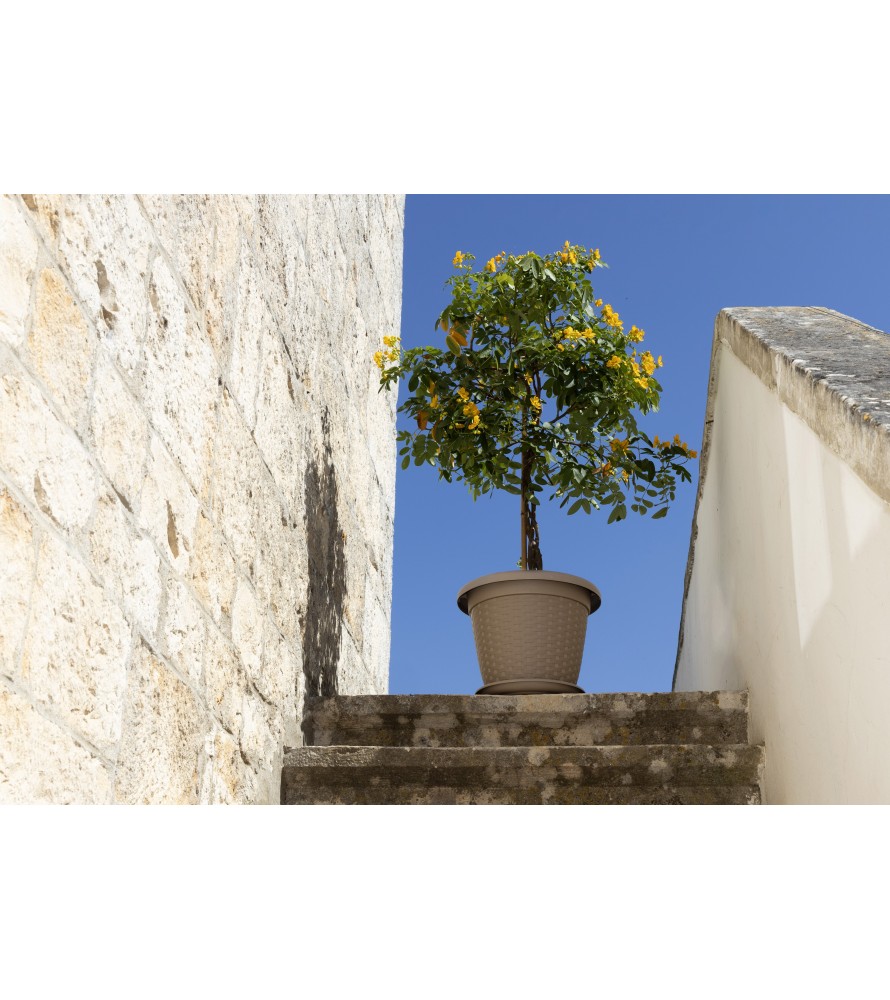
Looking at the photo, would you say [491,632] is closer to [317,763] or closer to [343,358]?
[317,763]

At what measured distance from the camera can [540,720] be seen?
299 centimetres

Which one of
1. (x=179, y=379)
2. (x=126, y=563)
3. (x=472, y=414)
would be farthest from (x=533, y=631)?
(x=126, y=563)

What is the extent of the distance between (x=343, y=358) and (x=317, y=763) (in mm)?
1722

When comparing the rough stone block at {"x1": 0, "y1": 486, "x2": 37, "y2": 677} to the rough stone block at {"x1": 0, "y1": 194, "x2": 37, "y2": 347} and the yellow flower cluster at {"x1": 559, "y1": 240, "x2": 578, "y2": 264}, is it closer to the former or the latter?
the rough stone block at {"x1": 0, "y1": 194, "x2": 37, "y2": 347}

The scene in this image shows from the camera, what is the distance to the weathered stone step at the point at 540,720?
9.69 feet

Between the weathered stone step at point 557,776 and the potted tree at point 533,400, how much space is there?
30.2 inches

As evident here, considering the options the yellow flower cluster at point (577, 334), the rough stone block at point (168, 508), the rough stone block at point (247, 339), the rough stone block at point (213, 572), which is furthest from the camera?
the yellow flower cluster at point (577, 334)

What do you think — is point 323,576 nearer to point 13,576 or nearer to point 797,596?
point 797,596

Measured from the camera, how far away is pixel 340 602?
392 centimetres

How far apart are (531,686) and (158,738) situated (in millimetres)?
1622

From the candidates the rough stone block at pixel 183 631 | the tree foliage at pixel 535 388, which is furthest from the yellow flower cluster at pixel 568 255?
the rough stone block at pixel 183 631

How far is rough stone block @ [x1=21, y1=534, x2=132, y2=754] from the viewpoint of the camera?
5.03 ft

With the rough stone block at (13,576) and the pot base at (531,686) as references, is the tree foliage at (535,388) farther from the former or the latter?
the rough stone block at (13,576)
